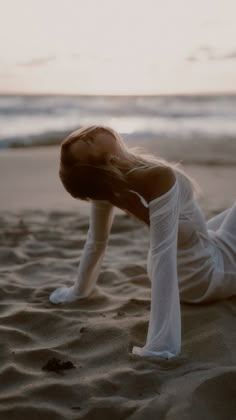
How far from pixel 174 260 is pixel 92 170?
583mm

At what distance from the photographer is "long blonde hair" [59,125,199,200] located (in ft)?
8.82

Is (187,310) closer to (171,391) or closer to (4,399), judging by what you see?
(171,391)

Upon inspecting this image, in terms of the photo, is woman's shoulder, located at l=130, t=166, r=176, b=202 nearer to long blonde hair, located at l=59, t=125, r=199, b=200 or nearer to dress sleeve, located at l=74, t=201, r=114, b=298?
long blonde hair, located at l=59, t=125, r=199, b=200

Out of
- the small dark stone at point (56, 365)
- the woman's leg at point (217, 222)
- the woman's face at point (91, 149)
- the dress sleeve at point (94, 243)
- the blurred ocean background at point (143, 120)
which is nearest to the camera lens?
the small dark stone at point (56, 365)

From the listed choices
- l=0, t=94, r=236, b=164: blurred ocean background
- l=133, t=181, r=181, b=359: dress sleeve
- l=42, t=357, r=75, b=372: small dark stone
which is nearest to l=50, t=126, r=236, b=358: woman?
l=133, t=181, r=181, b=359: dress sleeve

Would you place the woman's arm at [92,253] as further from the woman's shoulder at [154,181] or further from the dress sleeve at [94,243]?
the woman's shoulder at [154,181]

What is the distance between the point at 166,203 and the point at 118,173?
10.8 inches

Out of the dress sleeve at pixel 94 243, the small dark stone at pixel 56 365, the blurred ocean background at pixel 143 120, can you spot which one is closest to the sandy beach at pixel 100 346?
the small dark stone at pixel 56 365

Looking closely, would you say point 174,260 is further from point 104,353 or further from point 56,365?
point 56,365

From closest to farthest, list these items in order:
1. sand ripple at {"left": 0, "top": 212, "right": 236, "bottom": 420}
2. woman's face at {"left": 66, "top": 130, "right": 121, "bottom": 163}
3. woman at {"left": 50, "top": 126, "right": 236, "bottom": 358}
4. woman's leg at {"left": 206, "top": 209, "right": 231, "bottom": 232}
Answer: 1. sand ripple at {"left": 0, "top": 212, "right": 236, "bottom": 420}
2. woman at {"left": 50, "top": 126, "right": 236, "bottom": 358}
3. woman's face at {"left": 66, "top": 130, "right": 121, "bottom": 163}
4. woman's leg at {"left": 206, "top": 209, "right": 231, "bottom": 232}

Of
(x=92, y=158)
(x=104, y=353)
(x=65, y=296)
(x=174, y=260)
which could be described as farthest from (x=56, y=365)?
(x=92, y=158)

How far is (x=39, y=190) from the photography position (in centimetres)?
694

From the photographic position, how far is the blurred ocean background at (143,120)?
34.6 feet

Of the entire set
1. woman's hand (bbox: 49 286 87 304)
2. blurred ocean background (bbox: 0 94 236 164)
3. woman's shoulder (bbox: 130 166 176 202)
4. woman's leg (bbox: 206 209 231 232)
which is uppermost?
woman's shoulder (bbox: 130 166 176 202)
